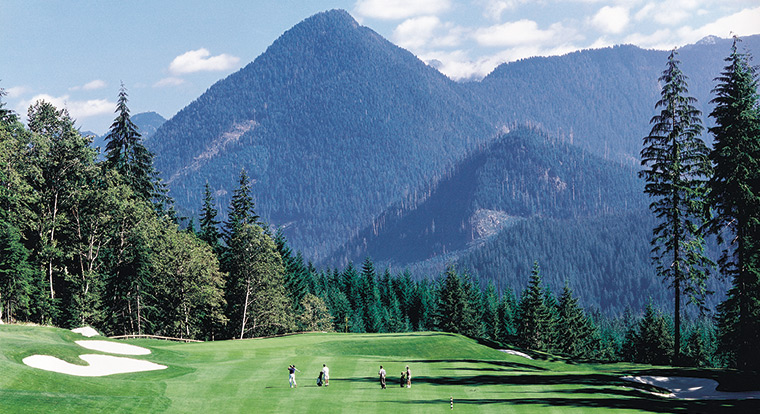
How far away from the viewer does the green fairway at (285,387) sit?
109 ft

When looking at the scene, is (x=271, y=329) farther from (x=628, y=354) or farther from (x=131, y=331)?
(x=628, y=354)

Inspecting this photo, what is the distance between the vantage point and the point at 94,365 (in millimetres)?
41250

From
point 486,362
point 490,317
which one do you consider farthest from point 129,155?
point 490,317

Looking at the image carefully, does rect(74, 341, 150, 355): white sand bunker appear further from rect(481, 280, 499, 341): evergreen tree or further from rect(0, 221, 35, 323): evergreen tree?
rect(481, 280, 499, 341): evergreen tree

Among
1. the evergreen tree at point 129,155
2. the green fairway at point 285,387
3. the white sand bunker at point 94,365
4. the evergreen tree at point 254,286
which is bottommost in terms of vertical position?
the green fairway at point 285,387

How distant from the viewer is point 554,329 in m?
122

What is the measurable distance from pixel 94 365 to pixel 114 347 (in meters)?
6.31

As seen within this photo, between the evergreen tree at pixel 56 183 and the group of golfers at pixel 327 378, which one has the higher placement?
the evergreen tree at pixel 56 183

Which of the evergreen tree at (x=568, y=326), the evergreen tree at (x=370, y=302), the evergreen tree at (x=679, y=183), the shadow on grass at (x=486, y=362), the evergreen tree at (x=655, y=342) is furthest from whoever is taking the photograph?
the evergreen tree at (x=370, y=302)

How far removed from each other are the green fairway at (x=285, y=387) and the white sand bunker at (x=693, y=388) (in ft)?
6.62

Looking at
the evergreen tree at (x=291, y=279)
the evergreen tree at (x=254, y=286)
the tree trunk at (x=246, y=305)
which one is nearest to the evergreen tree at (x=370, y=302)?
the evergreen tree at (x=291, y=279)

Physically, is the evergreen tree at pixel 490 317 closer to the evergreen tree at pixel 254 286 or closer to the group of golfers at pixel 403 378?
the evergreen tree at pixel 254 286

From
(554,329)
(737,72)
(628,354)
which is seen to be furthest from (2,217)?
(628,354)

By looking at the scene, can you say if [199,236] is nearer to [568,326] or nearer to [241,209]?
[241,209]
